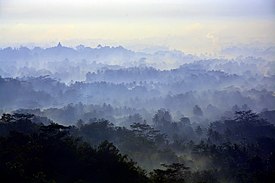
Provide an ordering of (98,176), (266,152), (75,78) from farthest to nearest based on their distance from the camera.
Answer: (75,78), (266,152), (98,176)

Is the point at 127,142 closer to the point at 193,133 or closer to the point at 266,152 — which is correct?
the point at 266,152

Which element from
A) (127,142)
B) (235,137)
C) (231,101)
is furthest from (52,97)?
(127,142)

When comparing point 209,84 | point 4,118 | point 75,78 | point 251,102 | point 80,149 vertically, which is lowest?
point 80,149

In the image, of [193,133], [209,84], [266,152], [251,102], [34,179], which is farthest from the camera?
[209,84]

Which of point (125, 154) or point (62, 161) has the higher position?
point (125, 154)

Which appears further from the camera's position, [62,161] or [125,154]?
[125,154]

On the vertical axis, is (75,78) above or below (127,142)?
above

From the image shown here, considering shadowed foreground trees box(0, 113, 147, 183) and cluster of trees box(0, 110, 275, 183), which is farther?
cluster of trees box(0, 110, 275, 183)

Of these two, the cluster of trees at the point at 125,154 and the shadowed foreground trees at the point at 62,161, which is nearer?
the shadowed foreground trees at the point at 62,161
